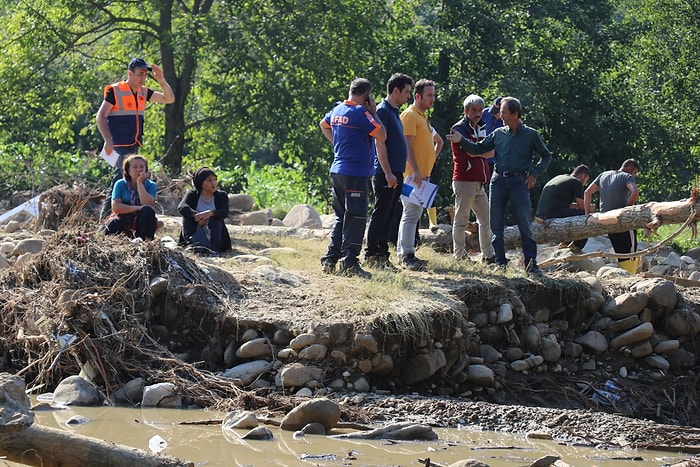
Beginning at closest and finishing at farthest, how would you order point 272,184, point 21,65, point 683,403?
point 683,403 → point 21,65 → point 272,184

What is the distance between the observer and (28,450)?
198 inches

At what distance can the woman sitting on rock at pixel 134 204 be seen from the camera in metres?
9.96

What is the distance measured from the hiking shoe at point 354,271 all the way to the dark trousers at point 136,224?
1.77 metres

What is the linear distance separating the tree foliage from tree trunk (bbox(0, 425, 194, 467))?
13.6 meters

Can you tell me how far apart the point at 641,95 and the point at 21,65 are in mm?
11502

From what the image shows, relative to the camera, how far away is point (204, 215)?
34.8 feet

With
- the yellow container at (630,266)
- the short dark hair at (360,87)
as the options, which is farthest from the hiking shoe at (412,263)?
the yellow container at (630,266)

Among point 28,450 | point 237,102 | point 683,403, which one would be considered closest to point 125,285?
point 28,450

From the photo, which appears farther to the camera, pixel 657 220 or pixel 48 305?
pixel 657 220

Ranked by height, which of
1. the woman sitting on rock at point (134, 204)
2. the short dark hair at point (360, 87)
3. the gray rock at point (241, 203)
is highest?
the short dark hair at point (360, 87)

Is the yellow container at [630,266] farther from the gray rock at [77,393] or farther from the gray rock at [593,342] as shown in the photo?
the gray rock at [77,393]

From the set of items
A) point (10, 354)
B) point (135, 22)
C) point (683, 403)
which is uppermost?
point (135, 22)

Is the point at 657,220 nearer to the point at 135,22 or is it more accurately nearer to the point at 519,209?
the point at 519,209

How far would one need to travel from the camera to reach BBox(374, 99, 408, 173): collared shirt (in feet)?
32.4
